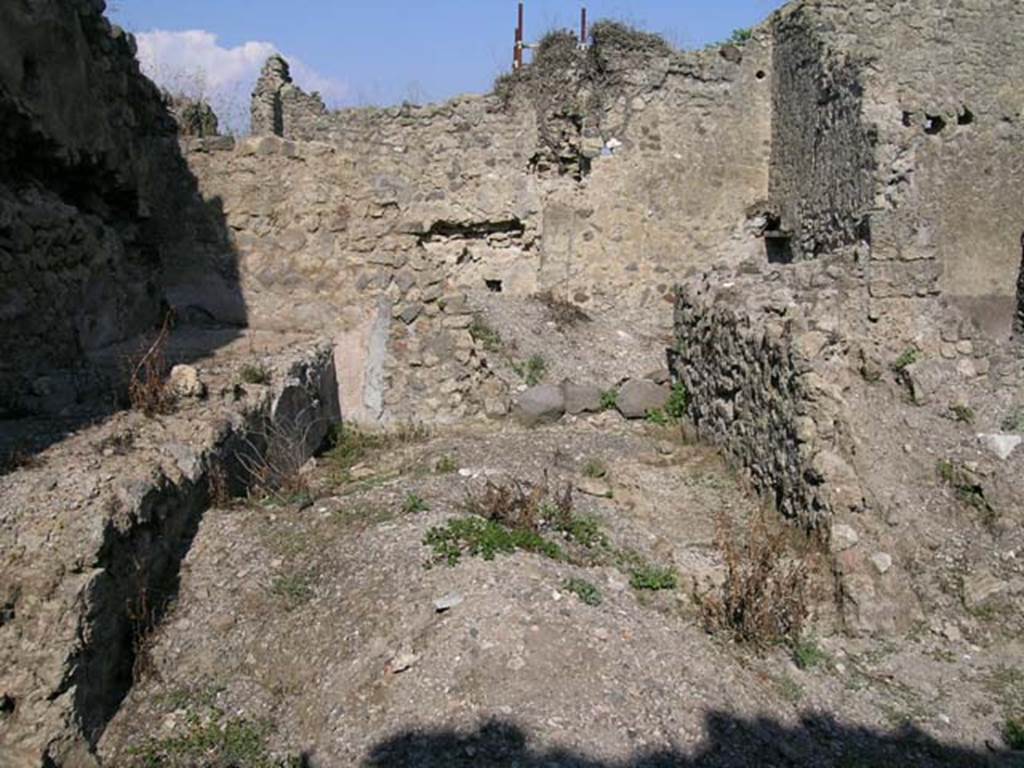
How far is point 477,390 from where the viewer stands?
820 cm

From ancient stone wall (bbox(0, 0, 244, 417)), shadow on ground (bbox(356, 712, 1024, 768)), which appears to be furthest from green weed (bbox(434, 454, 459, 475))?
shadow on ground (bbox(356, 712, 1024, 768))

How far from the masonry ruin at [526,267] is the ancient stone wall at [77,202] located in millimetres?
28

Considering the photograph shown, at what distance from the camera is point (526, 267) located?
480 inches

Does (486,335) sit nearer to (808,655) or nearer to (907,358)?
(907,358)

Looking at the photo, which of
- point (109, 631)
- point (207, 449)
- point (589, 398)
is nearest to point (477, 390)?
point (589, 398)

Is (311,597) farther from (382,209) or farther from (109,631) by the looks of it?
(382,209)

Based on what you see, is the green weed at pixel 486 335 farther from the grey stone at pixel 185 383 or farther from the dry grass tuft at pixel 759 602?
the dry grass tuft at pixel 759 602

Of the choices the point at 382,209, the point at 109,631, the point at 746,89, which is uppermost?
the point at 746,89

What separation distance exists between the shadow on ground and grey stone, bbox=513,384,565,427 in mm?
4458

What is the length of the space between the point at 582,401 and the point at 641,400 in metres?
0.55

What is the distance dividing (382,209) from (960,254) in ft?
22.7

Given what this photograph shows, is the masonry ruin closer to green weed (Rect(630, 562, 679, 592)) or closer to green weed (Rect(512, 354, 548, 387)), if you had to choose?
green weed (Rect(512, 354, 548, 387))

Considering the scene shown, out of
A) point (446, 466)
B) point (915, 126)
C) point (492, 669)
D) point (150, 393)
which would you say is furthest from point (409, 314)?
point (915, 126)

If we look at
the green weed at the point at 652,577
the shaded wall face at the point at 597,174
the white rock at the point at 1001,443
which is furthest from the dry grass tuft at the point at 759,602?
the shaded wall face at the point at 597,174
